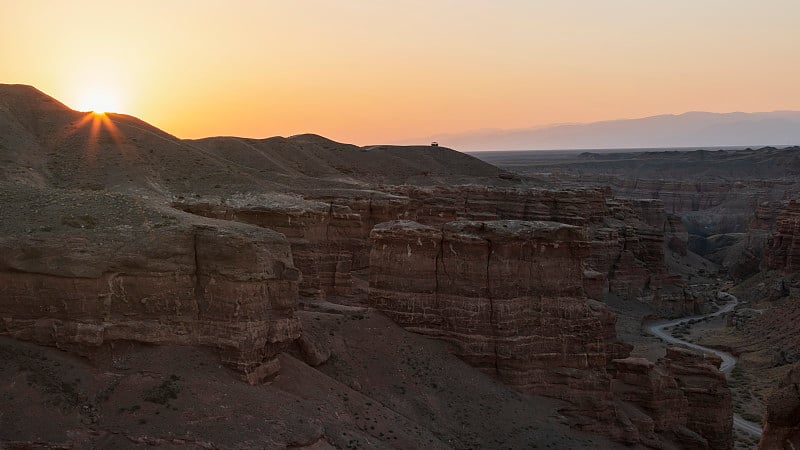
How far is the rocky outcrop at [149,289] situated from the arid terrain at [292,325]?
0.06m

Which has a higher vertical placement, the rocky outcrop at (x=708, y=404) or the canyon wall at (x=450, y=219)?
the canyon wall at (x=450, y=219)

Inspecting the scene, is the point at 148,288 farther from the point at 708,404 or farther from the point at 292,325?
the point at 708,404

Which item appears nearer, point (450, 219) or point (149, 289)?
point (149, 289)

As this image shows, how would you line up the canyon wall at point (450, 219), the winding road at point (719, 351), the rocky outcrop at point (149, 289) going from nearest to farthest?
1. the rocky outcrop at point (149, 289)
2. the canyon wall at point (450, 219)
3. the winding road at point (719, 351)

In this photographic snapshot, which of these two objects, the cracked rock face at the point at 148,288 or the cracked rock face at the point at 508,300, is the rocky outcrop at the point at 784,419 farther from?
the cracked rock face at the point at 148,288

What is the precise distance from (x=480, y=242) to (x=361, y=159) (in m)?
57.0

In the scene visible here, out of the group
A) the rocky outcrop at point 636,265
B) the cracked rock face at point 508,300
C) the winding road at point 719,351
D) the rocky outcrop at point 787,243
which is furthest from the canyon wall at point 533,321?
the rocky outcrop at point 787,243

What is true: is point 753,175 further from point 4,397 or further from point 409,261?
point 4,397

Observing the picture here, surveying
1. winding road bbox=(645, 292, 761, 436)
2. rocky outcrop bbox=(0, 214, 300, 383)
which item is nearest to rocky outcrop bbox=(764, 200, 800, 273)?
winding road bbox=(645, 292, 761, 436)

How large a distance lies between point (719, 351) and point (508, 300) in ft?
115

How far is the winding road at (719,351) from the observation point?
39969 mm

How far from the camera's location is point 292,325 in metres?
24.6

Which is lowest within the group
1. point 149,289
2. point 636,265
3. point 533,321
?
point 636,265

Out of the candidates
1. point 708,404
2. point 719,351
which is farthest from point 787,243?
point 708,404
